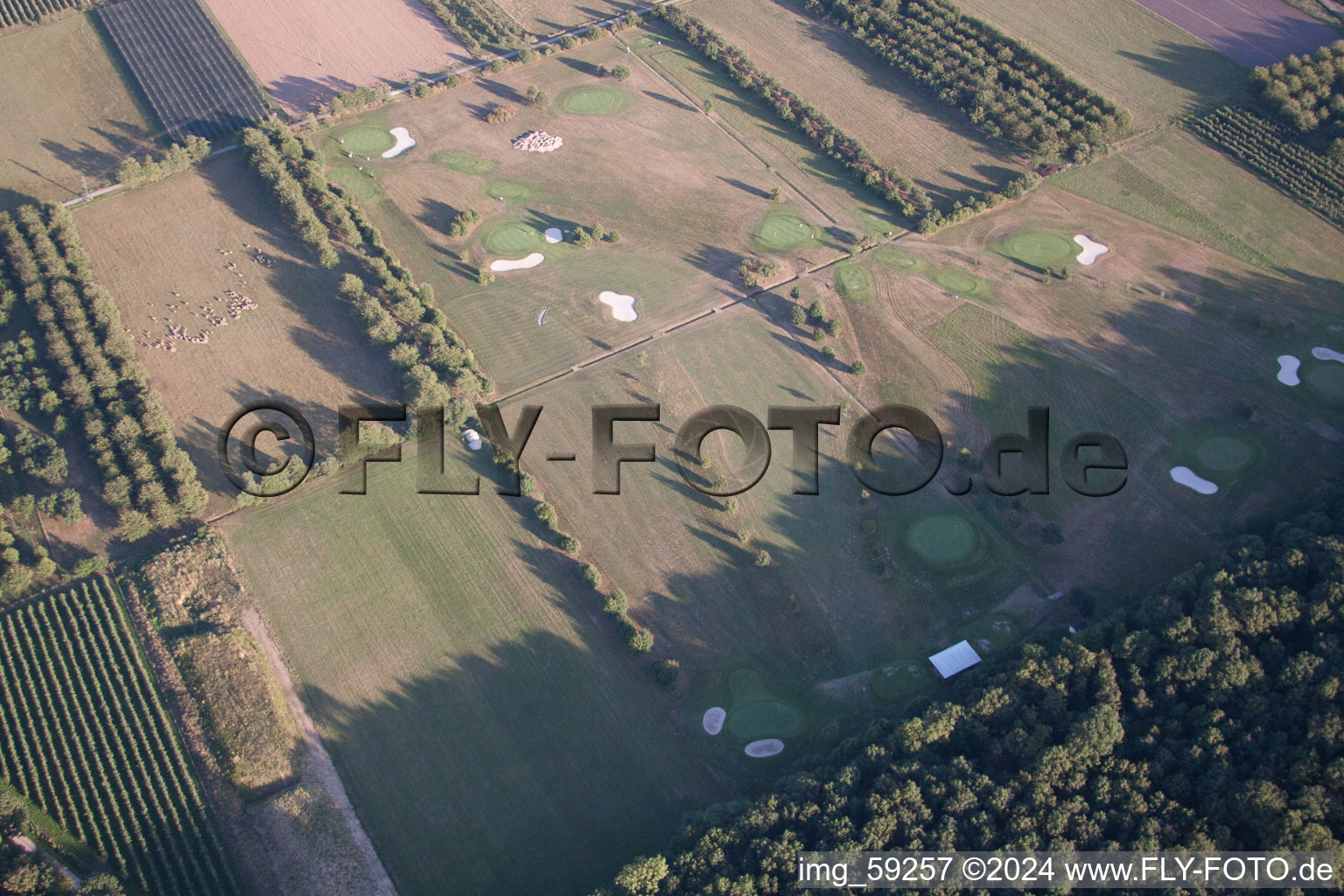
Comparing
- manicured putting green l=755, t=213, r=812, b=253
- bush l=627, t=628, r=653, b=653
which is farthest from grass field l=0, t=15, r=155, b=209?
bush l=627, t=628, r=653, b=653

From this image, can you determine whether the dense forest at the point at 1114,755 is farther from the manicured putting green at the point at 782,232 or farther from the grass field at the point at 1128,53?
the grass field at the point at 1128,53

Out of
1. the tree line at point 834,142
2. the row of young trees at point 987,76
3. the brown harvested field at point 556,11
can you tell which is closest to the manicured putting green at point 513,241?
the tree line at point 834,142

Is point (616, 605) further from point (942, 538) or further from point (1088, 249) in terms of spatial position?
point (1088, 249)

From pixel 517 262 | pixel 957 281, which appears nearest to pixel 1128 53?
pixel 957 281

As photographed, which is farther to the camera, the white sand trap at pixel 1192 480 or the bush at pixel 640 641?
the white sand trap at pixel 1192 480

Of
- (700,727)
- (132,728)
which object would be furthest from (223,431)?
(700,727)

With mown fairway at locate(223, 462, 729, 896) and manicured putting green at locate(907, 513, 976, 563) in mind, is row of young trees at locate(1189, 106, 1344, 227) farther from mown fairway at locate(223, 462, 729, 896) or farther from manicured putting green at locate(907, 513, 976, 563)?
mown fairway at locate(223, 462, 729, 896)
